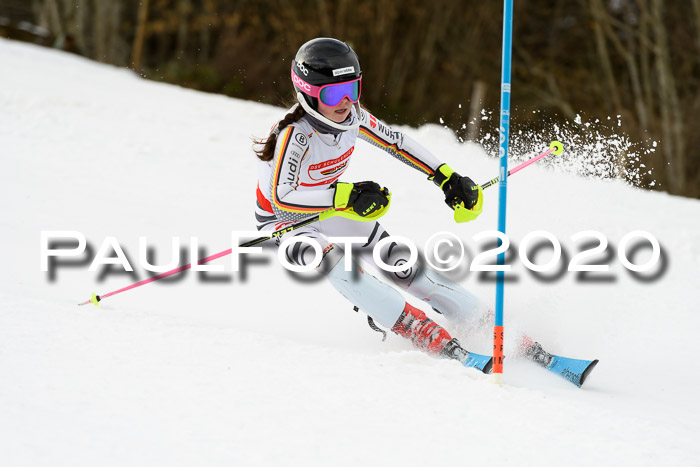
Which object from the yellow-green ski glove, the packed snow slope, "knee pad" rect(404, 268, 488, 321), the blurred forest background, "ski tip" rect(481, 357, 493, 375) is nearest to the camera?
the packed snow slope

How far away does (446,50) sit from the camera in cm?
2091

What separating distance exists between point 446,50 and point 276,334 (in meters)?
18.1

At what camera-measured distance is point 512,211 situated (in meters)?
6.54

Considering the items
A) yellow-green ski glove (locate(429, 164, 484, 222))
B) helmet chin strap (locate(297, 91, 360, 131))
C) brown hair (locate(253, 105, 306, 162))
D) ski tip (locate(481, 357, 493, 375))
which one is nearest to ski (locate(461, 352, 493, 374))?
ski tip (locate(481, 357, 493, 375))

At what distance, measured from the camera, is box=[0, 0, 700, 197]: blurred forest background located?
46.8 feet

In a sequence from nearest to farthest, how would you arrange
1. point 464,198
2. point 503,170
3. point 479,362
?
point 503,170 → point 479,362 → point 464,198

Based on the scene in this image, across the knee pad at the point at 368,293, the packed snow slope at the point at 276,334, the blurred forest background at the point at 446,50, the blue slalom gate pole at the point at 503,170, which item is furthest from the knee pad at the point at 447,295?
the blurred forest background at the point at 446,50

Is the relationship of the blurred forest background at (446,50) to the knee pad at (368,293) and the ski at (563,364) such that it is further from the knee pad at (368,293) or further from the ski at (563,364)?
the knee pad at (368,293)

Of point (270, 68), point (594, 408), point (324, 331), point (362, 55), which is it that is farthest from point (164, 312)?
point (362, 55)

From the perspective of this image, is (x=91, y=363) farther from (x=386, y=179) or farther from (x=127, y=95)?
(x=127, y=95)

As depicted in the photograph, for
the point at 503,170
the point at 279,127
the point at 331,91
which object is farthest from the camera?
the point at 279,127

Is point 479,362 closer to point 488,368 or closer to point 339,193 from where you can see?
point 488,368

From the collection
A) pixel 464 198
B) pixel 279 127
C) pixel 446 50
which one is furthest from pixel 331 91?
pixel 446 50

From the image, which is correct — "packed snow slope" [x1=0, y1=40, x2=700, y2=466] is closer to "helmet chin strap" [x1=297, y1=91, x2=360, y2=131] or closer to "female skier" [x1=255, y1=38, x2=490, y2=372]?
"female skier" [x1=255, y1=38, x2=490, y2=372]
